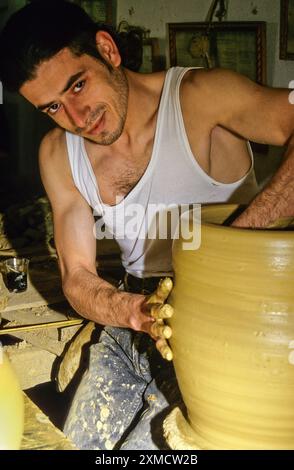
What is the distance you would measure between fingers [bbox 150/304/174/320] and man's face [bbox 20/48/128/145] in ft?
3.17

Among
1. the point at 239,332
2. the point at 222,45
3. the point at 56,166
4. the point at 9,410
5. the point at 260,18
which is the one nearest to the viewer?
the point at 9,410

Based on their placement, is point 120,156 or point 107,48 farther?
point 120,156

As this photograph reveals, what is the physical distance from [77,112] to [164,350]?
1.11 m

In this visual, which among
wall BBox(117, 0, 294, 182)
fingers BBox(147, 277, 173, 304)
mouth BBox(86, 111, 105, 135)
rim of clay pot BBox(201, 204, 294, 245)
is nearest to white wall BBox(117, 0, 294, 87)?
wall BBox(117, 0, 294, 182)

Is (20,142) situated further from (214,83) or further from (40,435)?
(40,435)

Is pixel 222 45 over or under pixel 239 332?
over

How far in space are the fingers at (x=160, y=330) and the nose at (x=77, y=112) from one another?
0.99 m

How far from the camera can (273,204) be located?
187 cm

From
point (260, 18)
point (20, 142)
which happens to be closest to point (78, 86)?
point (260, 18)

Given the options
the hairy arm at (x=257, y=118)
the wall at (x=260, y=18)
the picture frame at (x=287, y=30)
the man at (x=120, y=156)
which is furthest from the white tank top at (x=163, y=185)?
the picture frame at (x=287, y=30)
